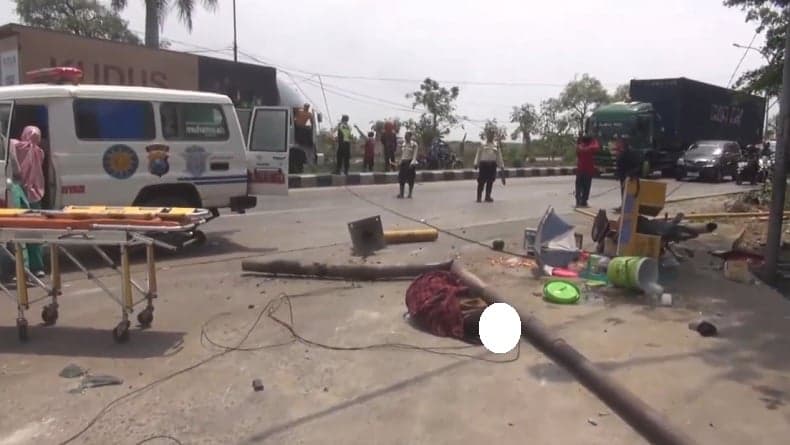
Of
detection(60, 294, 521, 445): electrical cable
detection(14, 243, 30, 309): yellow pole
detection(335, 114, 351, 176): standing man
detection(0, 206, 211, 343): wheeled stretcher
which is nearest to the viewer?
detection(60, 294, 521, 445): electrical cable

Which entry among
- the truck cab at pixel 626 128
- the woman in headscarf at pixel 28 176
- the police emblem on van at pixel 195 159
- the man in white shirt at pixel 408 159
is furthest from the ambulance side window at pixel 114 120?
the truck cab at pixel 626 128

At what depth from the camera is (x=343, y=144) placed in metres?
20.5

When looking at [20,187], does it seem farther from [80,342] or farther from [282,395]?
[282,395]

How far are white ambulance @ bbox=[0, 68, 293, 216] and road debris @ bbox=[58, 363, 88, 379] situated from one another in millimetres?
3352

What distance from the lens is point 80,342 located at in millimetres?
5289

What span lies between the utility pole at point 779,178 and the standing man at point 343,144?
556 inches

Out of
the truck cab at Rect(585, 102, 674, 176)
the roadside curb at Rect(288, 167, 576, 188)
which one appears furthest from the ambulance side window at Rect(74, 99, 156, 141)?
the truck cab at Rect(585, 102, 674, 176)

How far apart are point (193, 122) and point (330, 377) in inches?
202

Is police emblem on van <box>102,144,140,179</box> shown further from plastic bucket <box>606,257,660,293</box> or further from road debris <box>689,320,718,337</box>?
road debris <box>689,320,718,337</box>

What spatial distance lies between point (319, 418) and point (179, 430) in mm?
762

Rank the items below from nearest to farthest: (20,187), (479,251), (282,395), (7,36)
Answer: (282,395) → (20,187) → (479,251) → (7,36)

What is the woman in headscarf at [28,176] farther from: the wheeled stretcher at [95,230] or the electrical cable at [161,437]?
the electrical cable at [161,437]

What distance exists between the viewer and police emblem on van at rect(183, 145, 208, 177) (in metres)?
8.66

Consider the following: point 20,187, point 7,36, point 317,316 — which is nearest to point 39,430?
point 317,316
